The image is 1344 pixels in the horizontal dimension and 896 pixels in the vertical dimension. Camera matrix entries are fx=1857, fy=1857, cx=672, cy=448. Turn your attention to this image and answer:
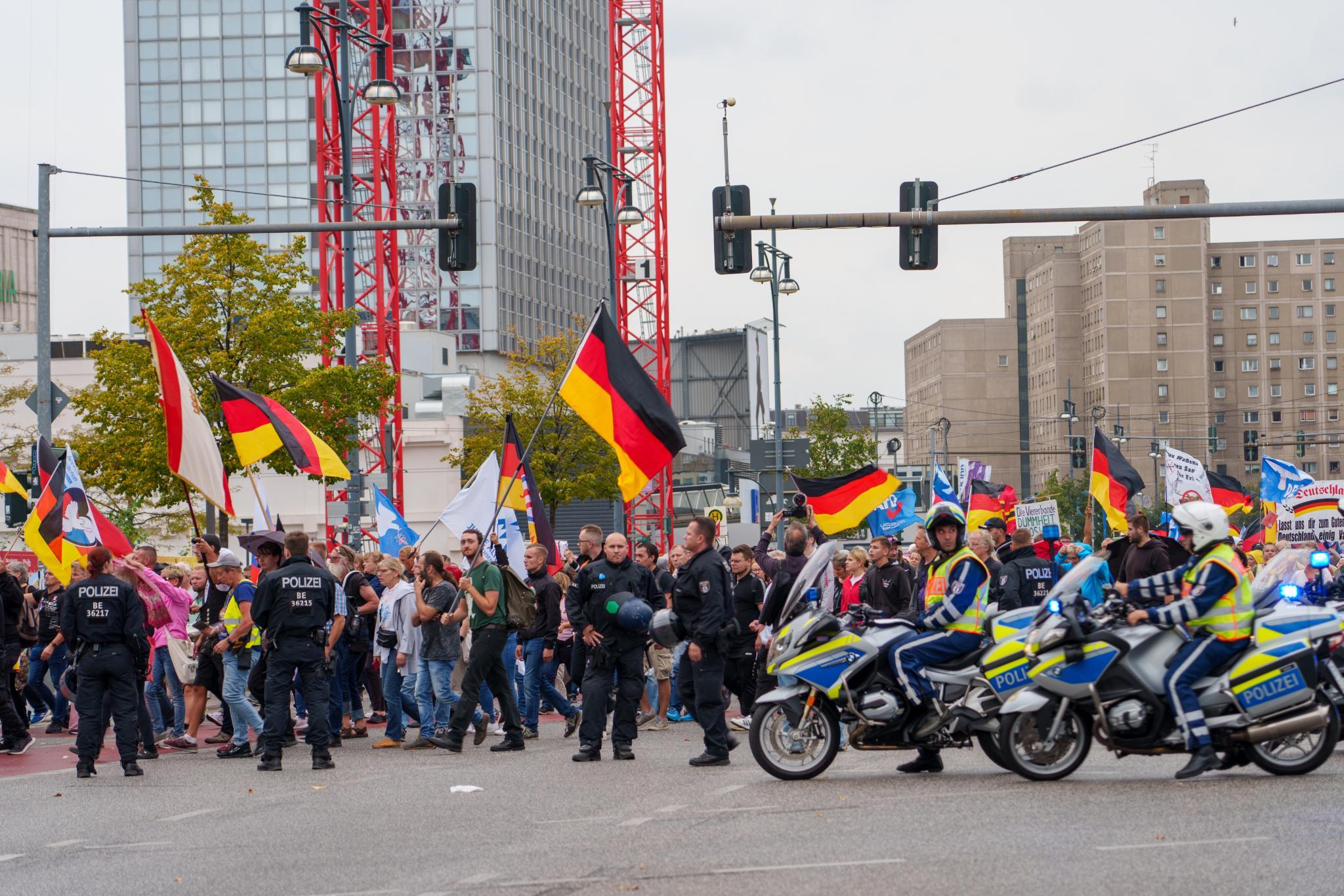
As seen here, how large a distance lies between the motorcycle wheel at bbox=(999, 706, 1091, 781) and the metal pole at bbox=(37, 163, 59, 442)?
45.9 feet

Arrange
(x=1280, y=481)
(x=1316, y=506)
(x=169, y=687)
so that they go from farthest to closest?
(x=1280, y=481)
(x=1316, y=506)
(x=169, y=687)

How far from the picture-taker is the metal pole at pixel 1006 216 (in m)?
18.1

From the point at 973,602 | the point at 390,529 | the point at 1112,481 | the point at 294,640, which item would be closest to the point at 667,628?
the point at 973,602

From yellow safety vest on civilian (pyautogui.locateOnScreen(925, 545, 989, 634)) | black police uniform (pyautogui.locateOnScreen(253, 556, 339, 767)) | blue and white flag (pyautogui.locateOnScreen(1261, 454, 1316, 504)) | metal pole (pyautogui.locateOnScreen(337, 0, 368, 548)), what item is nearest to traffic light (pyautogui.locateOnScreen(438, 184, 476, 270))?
metal pole (pyautogui.locateOnScreen(337, 0, 368, 548))

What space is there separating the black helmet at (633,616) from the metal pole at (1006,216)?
18.2 ft

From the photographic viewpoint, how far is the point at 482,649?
48.9 feet

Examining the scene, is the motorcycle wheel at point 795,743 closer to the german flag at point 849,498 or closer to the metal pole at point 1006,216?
the metal pole at point 1006,216

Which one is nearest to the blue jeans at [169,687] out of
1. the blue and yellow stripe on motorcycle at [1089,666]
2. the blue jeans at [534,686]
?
the blue jeans at [534,686]

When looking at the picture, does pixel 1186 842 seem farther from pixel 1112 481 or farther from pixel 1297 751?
pixel 1112 481

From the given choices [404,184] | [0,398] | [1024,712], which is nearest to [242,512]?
[0,398]

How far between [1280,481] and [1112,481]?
7.39ft

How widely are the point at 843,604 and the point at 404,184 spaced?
3522 inches

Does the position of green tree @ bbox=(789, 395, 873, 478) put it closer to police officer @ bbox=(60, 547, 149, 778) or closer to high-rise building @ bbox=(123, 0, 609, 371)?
high-rise building @ bbox=(123, 0, 609, 371)

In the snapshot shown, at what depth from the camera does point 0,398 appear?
176 feet
